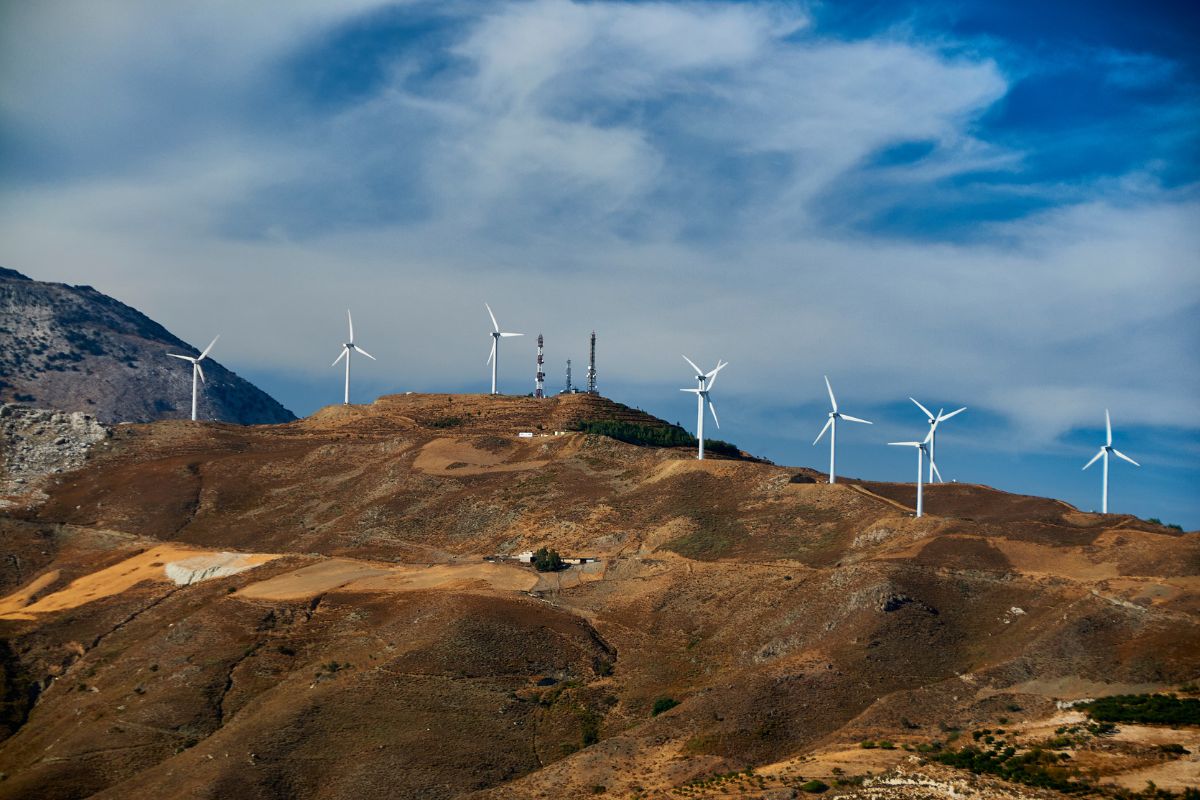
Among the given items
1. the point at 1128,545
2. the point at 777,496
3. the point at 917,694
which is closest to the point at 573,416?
the point at 777,496

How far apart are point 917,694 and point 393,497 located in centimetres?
8990

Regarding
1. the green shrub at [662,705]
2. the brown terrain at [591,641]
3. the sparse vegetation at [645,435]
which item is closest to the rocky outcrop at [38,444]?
the brown terrain at [591,641]

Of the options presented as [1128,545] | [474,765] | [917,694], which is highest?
[1128,545]

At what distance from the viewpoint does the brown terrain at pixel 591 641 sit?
82188 millimetres

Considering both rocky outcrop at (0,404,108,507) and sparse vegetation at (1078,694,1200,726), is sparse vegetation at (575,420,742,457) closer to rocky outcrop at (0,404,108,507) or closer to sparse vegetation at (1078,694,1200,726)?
rocky outcrop at (0,404,108,507)

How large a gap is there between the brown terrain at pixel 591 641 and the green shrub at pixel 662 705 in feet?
1.53

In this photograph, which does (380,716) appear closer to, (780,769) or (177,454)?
(780,769)

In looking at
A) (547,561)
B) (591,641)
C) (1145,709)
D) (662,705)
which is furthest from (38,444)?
(1145,709)

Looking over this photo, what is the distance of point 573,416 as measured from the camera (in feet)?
632

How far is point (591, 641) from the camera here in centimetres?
10594

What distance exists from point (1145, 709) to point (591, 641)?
46248 mm

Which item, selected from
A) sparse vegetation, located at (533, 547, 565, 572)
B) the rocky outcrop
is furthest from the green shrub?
the rocky outcrop

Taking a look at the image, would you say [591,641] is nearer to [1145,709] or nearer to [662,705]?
[662,705]

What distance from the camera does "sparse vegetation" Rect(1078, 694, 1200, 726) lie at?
7575 centimetres
